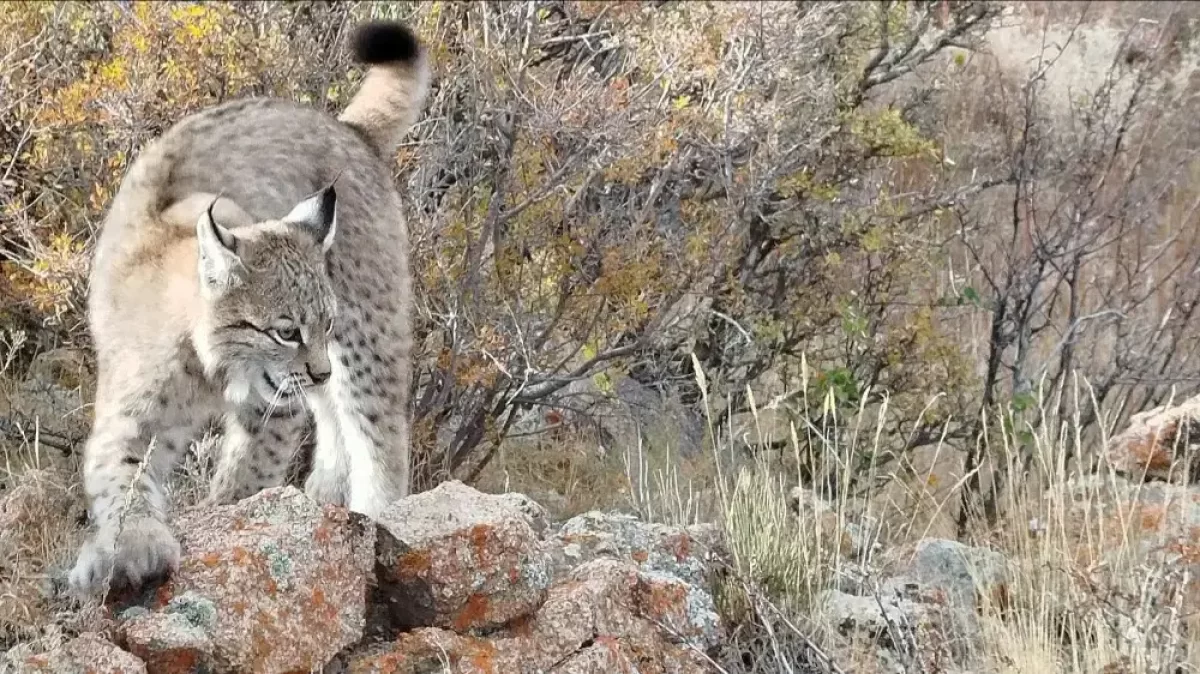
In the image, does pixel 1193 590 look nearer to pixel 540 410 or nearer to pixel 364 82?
pixel 540 410

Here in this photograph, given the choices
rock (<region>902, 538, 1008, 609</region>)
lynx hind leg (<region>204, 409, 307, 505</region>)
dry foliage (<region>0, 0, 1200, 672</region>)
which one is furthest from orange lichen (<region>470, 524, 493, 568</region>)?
rock (<region>902, 538, 1008, 609</region>)

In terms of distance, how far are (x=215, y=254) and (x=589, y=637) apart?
1.37 meters

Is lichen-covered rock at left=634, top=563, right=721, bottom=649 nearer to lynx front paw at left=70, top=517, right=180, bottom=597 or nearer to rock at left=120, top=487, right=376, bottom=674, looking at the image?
rock at left=120, top=487, right=376, bottom=674

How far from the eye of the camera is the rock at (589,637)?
127 inches

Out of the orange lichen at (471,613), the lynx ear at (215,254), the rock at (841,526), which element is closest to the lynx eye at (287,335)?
the lynx ear at (215,254)

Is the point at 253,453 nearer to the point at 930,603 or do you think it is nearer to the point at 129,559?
the point at 129,559

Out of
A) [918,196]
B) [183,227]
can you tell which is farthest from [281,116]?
[918,196]

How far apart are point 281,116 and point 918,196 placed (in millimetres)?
3050

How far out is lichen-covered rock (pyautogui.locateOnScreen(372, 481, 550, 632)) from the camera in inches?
131

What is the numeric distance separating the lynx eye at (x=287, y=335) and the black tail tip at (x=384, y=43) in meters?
1.21

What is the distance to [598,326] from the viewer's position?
17.9 feet

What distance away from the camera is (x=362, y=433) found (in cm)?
459

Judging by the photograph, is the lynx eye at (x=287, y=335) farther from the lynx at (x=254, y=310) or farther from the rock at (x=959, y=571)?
the rock at (x=959, y=571)

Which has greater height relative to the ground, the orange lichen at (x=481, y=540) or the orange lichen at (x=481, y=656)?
the orange lichen at (x=481, y=540)
